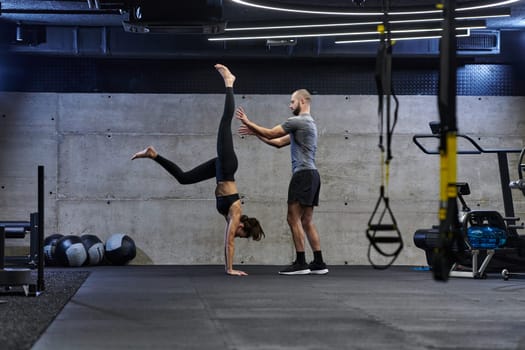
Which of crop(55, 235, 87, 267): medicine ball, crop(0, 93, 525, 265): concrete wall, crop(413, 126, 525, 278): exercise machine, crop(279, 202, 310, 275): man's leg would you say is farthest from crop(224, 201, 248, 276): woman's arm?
crop(0, 93, 525, 265): concrete wall

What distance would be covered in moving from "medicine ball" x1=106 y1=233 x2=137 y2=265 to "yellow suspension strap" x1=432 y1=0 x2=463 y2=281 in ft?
25.4

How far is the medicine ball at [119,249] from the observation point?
430 inches

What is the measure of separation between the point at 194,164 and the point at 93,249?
189 centimetres

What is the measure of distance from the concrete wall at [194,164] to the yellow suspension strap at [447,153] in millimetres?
8322

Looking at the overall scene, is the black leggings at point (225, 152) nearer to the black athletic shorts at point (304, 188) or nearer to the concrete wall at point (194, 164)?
the black athletic shorts at point (304, 188)

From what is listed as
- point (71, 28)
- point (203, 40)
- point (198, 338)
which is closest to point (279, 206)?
point (203, 40)

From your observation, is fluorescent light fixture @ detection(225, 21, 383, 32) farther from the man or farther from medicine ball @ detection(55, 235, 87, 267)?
medicine ball @ detection(55, 235, 87, 267)

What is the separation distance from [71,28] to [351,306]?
266 inches

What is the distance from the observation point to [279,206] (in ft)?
39.1

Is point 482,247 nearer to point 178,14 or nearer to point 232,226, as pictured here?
point 232,226

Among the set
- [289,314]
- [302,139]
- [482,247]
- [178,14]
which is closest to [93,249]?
[302,139]

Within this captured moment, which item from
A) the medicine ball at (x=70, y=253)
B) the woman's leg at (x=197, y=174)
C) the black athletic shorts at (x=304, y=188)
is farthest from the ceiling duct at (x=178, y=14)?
the medicine ball at (x=70, y=253)

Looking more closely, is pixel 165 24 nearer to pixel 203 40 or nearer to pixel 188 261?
pixel 203 40

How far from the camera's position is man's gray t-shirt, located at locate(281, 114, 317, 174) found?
915 centimetres
